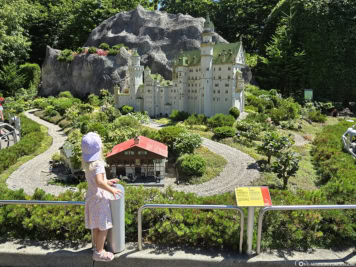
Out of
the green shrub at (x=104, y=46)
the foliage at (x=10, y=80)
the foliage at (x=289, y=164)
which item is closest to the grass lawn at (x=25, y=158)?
the foliage at (x=289, y=164)

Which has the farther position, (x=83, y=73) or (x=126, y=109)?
(x=83, y=73)

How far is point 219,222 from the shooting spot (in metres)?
6.50

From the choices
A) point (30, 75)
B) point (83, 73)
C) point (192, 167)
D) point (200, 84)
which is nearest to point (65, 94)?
point (83, 73)

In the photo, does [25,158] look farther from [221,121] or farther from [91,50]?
[91,50]

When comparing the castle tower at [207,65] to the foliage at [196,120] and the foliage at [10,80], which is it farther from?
the foliage at [10,80]

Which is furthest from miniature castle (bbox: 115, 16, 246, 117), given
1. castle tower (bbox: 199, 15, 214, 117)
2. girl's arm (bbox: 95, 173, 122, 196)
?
girl's arm (bbox: 95, 173, 122, 196)

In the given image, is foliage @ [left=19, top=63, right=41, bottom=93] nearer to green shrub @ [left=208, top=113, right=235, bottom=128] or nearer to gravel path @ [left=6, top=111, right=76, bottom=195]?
gravel path @ [left=6, top=111, right=76, bottom=195]

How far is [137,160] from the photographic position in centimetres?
1880

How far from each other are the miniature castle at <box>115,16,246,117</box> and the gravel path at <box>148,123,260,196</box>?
11792 mm

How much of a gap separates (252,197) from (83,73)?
51.7 m

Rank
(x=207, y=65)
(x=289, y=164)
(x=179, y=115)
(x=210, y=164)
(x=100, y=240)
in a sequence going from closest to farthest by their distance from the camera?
(x=100, y=240)
(x=289, y=164)
(x=210, y=164)
(x=207, y=65)
(x=179, y=115)

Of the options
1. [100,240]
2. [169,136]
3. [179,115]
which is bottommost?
[169,136]

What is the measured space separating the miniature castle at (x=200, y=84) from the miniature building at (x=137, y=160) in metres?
17.2

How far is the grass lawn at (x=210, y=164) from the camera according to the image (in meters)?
19.0
